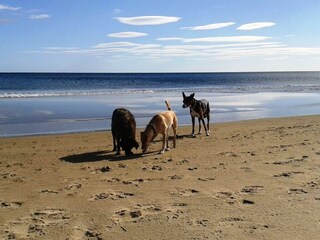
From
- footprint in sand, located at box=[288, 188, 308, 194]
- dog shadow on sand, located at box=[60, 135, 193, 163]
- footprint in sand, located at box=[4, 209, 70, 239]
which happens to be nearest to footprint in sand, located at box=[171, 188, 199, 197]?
footprint in sand, located at box=[288, 188, 308, 194]

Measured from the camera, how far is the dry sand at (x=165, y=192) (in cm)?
487

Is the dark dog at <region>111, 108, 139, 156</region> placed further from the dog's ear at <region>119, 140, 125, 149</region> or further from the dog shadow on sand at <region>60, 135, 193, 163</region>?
the dog shadow on sand at <region>60, 135, 193, 163</region>

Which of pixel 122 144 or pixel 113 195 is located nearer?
pixel 113 195

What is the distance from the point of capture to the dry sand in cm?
487

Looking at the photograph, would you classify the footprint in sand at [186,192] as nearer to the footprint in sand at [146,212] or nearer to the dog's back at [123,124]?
the footprint in sand at [146,212]

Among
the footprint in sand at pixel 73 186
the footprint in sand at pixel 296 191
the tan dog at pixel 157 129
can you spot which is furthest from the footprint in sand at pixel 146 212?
the tan dog at pixel 157 129

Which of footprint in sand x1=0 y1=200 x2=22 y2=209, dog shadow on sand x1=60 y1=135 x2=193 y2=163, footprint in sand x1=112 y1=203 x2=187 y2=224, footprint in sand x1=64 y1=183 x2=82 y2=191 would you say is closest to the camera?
footprint in sand x1=112 y1=203 x2=187 y2=224

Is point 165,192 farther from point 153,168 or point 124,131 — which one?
point 124,131

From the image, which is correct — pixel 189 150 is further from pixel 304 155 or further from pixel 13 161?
pixel 13 161

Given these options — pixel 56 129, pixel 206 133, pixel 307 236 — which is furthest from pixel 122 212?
pixel 56 129

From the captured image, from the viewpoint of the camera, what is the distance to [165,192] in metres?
6.38

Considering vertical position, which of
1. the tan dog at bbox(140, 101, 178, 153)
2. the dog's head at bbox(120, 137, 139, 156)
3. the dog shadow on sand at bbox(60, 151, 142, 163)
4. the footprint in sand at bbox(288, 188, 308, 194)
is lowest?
the dog shadow on sand at bbox(60, 151, 142, 163)

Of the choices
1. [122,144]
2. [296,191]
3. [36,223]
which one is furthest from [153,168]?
[36,223]

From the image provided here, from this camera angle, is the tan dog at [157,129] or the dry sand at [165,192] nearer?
the dry sand at [165,192]
